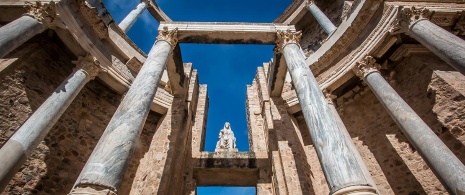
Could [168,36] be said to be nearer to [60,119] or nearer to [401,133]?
[60,119]

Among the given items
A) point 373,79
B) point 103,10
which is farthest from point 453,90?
point 103,10

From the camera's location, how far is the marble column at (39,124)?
15.0 ft

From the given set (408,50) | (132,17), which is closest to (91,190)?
(408,50)

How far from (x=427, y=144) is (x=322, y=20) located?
9731mm

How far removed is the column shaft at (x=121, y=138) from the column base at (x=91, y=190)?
0.13ft

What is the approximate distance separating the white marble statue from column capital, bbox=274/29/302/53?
731 centimetres

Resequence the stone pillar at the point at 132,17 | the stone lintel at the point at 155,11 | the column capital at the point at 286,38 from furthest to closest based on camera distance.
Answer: the stone lintel at the point at 155,11 < the stone pillar at the point at 132,17 < the column capital at the point at 286,38

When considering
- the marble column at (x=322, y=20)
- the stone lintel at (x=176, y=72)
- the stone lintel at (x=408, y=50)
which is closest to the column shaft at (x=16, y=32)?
the stone lintel at (x=176, y=72)

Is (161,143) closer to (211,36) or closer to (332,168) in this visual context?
(211,36)

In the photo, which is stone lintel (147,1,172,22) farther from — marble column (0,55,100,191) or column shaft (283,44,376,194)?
column shaft (283,44,376,194)

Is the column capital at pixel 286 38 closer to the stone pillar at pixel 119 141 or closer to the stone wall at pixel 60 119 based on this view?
the stone pillar at pixel 119 141

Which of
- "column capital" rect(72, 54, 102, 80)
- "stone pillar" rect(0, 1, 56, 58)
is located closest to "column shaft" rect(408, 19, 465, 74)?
"column capital" rect(72, 54, 102, 80)

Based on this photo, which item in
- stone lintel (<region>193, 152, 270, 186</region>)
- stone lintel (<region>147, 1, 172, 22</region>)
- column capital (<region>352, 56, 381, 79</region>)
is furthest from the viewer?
stone lintel (<region>147, 1, 172, 22</region>)

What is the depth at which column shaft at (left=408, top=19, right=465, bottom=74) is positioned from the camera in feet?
16.3
